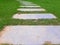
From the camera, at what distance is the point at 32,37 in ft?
17.3

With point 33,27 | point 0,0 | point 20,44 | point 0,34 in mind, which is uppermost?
point 0,0

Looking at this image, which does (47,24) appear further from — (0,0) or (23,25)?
(0,0)

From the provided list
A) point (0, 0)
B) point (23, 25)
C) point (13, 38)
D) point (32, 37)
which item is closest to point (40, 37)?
point (32, 37)

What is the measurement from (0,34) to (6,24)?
1126 millimetres

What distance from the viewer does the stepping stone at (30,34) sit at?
196 inches

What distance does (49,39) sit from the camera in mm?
5168

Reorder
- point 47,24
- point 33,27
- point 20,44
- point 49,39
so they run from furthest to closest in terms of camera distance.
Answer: point 47,24 → point 33,27 → point 49,39 → point 20,44

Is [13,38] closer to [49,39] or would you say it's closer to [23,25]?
[49,39]

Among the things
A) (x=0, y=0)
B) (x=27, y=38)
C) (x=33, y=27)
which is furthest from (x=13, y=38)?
(x=0, y=0)

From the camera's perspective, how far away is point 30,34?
5.54 m

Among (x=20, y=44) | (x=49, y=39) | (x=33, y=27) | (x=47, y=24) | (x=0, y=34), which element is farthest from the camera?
(x=47, y=24)

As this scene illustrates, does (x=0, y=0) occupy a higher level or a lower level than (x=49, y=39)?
higher

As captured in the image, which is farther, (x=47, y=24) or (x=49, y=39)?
(x=47, y=24)

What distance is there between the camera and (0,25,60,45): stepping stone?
4.98 meters
